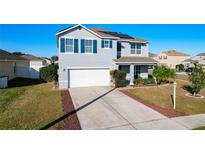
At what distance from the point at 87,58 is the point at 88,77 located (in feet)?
6.59

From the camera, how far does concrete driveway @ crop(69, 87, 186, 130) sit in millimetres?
7051

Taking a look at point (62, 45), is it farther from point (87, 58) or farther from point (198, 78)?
point (198, 78)

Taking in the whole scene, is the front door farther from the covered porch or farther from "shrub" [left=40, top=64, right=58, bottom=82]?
"shrub" [left=40, top=64, right=58, bottom=82]

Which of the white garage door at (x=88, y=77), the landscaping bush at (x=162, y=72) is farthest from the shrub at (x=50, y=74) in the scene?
the landscaping bush at (x=162, y=72)

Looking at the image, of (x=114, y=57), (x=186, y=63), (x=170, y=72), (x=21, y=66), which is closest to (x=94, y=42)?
(x=114, y=57)

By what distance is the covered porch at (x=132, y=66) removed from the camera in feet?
56.7

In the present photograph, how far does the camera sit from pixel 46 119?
7.60 meters

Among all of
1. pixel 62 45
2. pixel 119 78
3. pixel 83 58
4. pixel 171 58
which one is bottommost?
pixel 119 78

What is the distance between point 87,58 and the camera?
16.5 m

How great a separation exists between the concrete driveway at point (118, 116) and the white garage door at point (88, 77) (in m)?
5.38

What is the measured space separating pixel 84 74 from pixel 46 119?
942 centimetres

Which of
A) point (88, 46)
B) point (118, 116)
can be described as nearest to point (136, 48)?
point (88, 46)

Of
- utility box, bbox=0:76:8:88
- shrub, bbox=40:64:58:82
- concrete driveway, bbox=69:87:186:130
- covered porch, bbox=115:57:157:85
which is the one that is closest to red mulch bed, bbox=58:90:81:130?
concrete driveway, bbox=69:87:186:130
